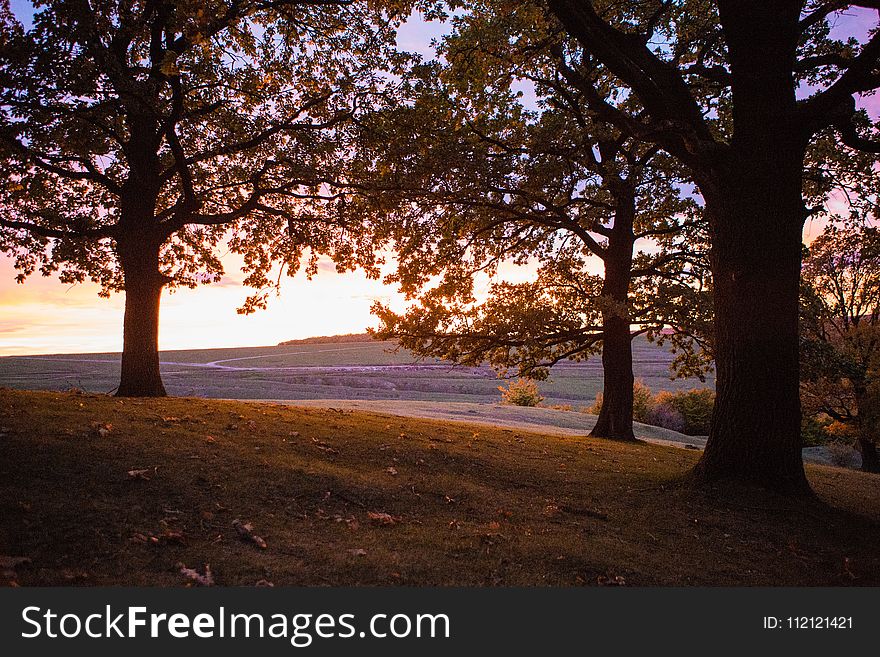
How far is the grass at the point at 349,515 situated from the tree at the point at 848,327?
1569cm

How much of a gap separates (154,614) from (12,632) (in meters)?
0.90

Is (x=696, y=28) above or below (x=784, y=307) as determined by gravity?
above

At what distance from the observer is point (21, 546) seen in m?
4.65

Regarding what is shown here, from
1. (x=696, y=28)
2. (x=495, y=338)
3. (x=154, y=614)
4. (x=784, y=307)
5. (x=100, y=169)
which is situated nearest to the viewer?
(x=154, y=614)

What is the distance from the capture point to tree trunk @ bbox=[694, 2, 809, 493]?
897 centimetres

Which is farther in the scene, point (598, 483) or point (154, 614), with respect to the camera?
point (598, 483)

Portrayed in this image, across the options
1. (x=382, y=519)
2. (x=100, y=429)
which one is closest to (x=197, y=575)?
(x=382, y=519)

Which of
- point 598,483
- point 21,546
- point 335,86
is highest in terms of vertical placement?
point 335,86

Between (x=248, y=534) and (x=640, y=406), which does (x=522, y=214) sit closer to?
(x=248, y=534)

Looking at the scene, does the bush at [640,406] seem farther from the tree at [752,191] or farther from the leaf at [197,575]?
the leaf at [197,575]

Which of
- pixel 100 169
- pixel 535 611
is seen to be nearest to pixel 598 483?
pixel 535 611

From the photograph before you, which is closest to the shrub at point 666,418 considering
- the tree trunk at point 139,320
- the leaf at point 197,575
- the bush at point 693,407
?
the bush at point 693,407

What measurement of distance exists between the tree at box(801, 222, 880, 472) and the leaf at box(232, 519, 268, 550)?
73.4 ft

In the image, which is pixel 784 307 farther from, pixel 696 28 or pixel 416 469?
pixel 696 28
